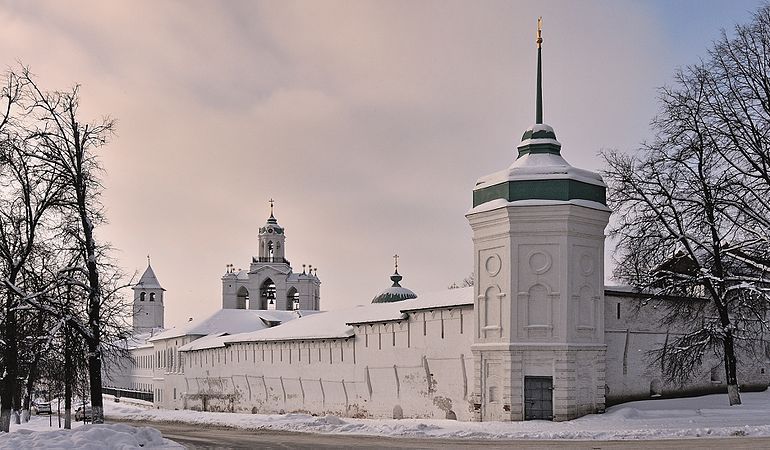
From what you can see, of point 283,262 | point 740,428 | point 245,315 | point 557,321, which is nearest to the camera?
point 740,428

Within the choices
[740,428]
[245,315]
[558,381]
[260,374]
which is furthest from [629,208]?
[245,315]

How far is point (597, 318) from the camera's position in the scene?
26359 mm

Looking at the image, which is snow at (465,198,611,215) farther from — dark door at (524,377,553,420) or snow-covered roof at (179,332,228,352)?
snow-covered roof at (179,332,228,352)

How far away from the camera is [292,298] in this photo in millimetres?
96625

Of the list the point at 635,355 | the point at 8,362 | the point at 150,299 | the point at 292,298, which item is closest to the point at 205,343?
the point at 8,362

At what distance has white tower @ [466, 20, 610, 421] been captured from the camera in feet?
83.7

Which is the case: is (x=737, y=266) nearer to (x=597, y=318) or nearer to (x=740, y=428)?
(x=597, y=318)

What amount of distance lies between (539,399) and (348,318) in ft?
63.5

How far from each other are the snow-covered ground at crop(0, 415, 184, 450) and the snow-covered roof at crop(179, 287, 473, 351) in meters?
13.4

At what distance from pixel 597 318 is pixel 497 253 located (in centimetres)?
351

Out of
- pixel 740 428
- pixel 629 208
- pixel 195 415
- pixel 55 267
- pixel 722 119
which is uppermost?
pixel 722 119

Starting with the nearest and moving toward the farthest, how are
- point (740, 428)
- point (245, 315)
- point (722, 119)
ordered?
point (740, 428), point (722, 119), point (245, 315)

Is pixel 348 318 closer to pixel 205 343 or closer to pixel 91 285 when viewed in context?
pixel 205 343

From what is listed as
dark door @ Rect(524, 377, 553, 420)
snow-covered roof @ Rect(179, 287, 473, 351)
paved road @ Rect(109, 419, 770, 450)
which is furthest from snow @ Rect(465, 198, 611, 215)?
paved road @ Rect(109, 419, 770, 450)
